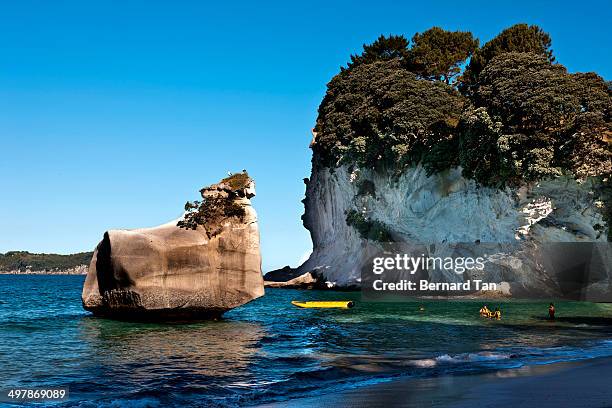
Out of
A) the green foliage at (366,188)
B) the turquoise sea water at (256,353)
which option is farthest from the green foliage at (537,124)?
the green foliage at (366,188)

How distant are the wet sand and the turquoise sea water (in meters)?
1.18

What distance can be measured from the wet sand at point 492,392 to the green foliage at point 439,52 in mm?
54590

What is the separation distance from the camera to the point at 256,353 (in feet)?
70.5

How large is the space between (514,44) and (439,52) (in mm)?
10546

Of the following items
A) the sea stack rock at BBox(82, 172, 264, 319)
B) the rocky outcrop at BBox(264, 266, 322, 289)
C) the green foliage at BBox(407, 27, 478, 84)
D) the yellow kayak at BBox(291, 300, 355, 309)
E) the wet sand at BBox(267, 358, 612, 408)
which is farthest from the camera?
the rocky outcrop at BBox(264, 266, 322, 289)

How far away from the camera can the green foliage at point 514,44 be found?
5759cm

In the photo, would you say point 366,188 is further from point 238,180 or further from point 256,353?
point 256,353

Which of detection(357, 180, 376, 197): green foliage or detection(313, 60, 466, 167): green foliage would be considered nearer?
detection(313, 60, 466, 167): green foliage

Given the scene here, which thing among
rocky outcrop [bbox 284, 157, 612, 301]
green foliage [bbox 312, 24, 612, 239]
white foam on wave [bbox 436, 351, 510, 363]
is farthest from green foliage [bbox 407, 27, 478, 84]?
white foam on wave [bbox 436, 351, 510, 363]

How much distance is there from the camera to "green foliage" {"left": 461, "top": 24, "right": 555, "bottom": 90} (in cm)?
5759

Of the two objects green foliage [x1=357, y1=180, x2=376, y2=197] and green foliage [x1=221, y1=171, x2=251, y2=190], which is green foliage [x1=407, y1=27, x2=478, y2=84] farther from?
green foliage [x1=221, y1=171, x2=251, y2=190]

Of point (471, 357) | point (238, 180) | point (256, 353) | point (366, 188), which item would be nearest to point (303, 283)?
→ point (366, 188)

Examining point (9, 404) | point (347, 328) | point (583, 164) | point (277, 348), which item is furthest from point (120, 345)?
point (583, 164)

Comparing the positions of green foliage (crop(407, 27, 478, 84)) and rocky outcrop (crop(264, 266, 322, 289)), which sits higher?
green foliage (crop(407, 27, 478, 84))
